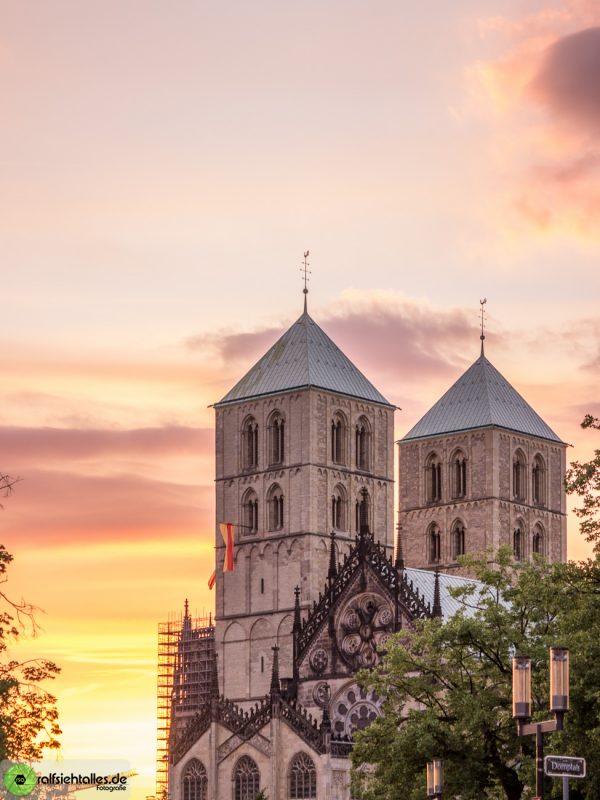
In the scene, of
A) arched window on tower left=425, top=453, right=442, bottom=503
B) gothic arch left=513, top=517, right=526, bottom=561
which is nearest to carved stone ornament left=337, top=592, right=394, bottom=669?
gothic arch left=513, top=517, right=526, bottom=561

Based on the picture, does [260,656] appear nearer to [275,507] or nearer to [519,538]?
[275,507]

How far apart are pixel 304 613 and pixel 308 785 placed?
75.6 ft

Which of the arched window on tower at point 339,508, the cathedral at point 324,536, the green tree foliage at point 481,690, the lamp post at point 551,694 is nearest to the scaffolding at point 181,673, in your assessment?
the cathedral at point 324,536

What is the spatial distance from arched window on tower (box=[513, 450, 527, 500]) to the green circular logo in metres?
83.0

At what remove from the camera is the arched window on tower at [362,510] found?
129m

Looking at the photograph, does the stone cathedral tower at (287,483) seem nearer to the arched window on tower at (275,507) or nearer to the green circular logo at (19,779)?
the arched window on tower at (275,507)

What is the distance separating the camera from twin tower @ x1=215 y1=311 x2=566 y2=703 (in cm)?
12656

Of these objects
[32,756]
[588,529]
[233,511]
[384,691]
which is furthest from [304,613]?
[32,756]

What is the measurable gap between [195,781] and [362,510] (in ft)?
84.8

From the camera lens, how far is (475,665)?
65875 mm

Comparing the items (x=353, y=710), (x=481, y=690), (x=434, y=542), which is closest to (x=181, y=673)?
(x=434, y=542)

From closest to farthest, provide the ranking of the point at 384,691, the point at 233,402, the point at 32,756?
1. the point at 32,756
2. the point at 384,691
3. the point at 233,402

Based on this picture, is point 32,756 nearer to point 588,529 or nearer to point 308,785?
point 588,529

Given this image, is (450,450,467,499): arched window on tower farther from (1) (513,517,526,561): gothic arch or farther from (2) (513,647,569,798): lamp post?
(2) (513,647,569,798): lamp post
